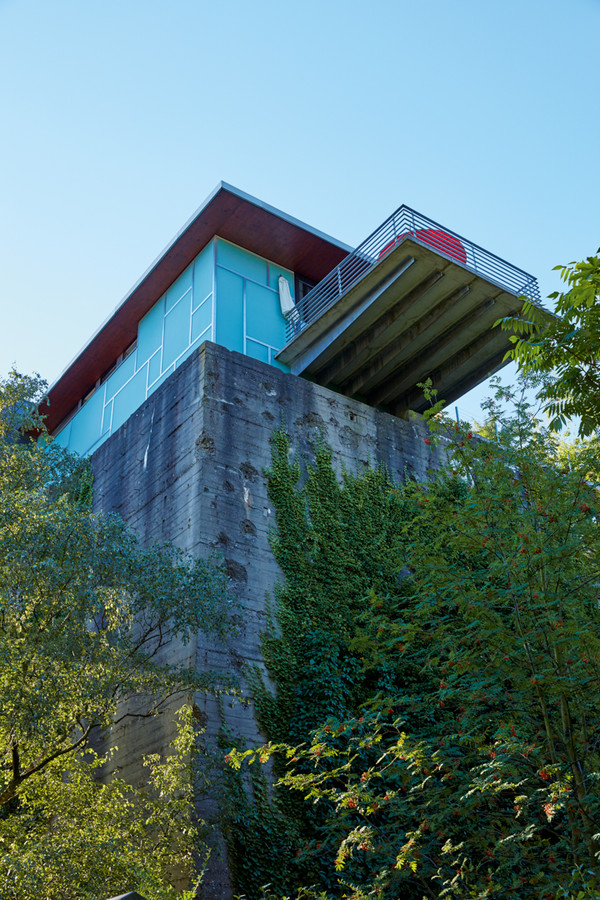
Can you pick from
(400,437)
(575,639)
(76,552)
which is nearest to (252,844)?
(76,552)

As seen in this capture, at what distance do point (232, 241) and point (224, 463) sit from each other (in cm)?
743

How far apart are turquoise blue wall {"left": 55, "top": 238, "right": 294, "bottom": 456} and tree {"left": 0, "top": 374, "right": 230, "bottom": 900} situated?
23.8 feet

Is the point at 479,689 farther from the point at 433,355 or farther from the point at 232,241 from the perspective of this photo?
the point at 232,241

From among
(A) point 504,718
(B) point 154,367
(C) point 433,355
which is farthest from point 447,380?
(A) point 504,718

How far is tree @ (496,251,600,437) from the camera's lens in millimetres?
6086

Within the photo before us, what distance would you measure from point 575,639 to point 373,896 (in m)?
3.50

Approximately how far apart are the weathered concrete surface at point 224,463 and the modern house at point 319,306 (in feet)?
4.26

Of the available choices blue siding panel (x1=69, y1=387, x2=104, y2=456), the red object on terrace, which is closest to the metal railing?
the red object on terrace

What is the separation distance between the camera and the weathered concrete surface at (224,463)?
1309 centimetres

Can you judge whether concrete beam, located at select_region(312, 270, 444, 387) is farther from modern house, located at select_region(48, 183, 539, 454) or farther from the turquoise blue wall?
the turquoise blue wall

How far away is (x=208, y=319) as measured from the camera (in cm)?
1853

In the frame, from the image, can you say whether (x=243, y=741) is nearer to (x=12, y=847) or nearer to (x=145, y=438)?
(x=12, y=847)

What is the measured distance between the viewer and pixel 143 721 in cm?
1324

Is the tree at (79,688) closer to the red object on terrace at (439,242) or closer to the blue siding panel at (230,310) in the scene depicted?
the blue siding panel at (230,310)
